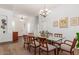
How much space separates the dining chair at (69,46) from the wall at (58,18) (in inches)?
3.8

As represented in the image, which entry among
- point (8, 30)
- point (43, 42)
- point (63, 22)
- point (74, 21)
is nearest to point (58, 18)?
point (63, 22)

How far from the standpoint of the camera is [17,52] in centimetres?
195

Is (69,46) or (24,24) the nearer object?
(69,46)

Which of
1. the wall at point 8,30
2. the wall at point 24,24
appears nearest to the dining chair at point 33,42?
the wall at point 24,24

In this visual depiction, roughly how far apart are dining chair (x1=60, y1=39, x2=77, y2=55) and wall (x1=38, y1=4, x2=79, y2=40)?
0.10 meters

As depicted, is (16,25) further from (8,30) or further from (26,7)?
(26,7)

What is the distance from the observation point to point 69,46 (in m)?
2.01

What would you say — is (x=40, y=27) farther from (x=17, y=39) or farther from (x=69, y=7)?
(x=69, y=7)

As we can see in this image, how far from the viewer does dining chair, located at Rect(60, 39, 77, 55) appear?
190cm

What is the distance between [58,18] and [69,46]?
0.66 metres

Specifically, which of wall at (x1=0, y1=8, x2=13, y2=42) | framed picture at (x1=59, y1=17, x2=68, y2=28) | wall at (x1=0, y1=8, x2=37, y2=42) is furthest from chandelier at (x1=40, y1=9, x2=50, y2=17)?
wall at (x1=0, y1=8, x2=13, y2=42)

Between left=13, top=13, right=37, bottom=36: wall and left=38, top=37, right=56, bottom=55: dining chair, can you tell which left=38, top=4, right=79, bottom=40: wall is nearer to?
left=13, top=13, right=37, bottom=36: wall

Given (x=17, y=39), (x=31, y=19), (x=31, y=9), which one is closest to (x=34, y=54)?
(x=17, y=39)

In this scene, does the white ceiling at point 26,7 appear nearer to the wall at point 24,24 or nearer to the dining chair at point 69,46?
the wall at point 24,24
